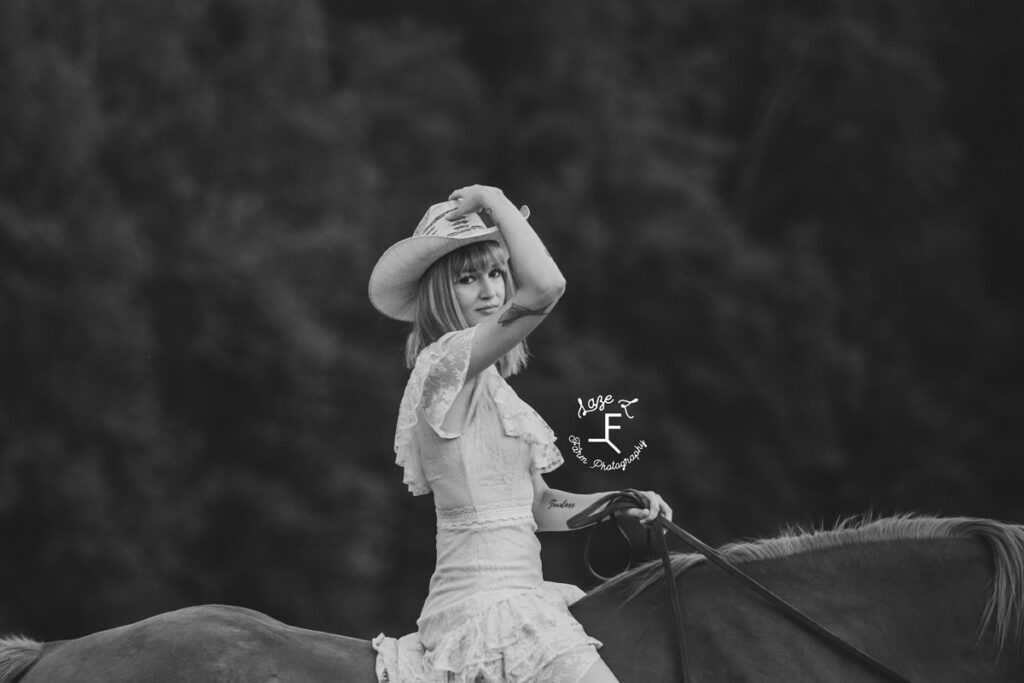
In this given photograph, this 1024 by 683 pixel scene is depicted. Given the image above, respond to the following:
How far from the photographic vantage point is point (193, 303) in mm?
15117

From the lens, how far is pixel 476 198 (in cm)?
359

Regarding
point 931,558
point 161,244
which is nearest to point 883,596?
point 931,558

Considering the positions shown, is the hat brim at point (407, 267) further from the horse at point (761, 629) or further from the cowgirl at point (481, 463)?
the horse at point (761, 629)

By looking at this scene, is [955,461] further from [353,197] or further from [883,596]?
[883,596]

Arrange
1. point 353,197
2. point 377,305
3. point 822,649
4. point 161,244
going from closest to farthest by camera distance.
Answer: point 822,649
point 377,305
point 161,244
point 353,197

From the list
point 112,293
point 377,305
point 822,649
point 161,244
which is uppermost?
point 161,244

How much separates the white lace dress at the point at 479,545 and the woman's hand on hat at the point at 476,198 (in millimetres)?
357

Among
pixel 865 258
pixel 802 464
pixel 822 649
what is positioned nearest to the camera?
pixel 822 649

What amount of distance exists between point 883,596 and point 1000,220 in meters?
21.9

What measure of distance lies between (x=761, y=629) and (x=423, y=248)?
1.43 m

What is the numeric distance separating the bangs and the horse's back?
1.13m

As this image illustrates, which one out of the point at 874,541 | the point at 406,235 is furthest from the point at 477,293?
the point at 406,235

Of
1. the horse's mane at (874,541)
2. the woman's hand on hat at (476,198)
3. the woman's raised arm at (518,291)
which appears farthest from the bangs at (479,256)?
the horse's mane at (874,541)

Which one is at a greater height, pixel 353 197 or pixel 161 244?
pixel 353 197
